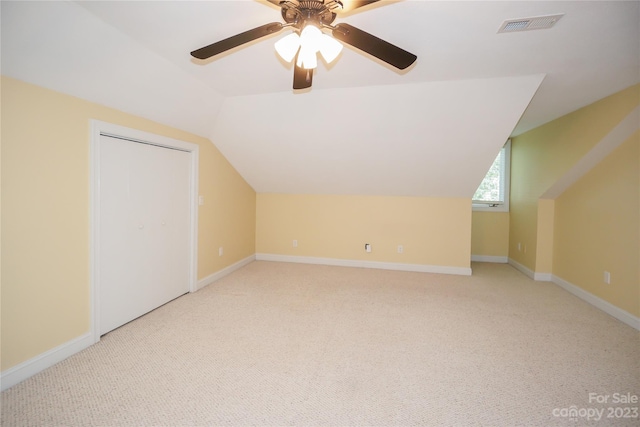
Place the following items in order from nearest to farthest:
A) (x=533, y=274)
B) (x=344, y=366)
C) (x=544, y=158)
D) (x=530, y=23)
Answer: (x=530, y=23) → (x=344, y=366) → (x=544, y=158) → (x=533, y=274)

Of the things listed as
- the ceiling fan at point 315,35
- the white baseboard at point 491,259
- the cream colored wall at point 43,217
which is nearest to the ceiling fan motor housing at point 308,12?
the ceiling fan at point 315,35

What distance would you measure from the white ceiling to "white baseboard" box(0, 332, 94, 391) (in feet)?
6.05

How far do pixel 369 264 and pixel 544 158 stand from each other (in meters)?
2.86

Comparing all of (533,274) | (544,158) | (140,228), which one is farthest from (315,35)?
(533,274)

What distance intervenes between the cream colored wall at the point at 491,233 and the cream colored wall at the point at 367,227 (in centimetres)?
96

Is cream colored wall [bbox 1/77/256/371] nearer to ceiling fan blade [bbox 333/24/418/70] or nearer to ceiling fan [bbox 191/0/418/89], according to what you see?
ceiling fan [bbox 191/0/418/89]

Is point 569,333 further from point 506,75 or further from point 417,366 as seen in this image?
point 506,75

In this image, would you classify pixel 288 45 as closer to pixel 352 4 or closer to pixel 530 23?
pixel 352 4

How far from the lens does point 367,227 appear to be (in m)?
4.77

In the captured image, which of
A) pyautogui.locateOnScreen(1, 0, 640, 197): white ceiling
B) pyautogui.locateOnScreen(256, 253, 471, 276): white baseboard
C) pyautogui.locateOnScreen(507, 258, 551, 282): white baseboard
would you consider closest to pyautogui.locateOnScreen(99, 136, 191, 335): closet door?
pyautogui.locateOnScreen(1, 0, 640, 197): white ceiling

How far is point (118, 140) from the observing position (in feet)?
8.32

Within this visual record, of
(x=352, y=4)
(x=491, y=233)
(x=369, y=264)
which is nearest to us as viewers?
(x=352, y=4)

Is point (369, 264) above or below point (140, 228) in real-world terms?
below

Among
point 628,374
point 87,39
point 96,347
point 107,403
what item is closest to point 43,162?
point 87,39
